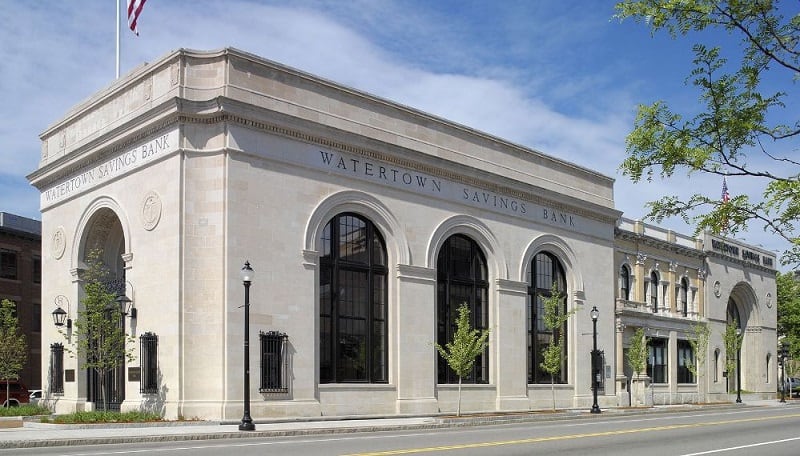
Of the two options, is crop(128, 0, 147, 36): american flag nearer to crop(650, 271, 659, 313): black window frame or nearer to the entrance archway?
the entrance archway

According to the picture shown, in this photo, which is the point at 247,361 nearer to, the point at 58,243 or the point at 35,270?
the point at 58,243

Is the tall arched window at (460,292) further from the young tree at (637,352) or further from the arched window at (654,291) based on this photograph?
the arched window at (654,291)

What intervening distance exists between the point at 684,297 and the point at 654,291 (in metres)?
5.26

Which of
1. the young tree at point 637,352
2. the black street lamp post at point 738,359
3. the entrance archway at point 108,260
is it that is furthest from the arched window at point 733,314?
the entrance archway at point 108,260

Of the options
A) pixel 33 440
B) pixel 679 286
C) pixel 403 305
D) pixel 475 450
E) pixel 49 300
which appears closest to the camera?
pixel 475 450

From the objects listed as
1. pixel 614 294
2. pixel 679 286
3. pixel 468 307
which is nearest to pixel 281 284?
pixel 468 307

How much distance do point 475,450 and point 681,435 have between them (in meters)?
8.39

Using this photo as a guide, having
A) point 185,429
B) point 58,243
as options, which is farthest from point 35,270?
point 185,429

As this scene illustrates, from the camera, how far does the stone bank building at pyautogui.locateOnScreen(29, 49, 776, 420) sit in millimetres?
31000

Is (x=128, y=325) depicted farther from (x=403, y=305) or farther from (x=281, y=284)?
(x=403, y=305)

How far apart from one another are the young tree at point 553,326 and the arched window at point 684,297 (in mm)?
20375

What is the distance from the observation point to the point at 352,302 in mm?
35500

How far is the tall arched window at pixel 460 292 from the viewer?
39406 mm

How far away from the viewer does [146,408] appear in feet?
102
